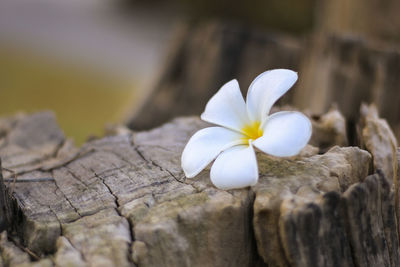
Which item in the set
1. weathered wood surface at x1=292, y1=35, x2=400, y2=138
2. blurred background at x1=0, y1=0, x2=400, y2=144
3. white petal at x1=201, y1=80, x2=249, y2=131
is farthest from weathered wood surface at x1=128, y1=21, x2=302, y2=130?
white petal at x1=201, y1=80, x2=249, y2=131

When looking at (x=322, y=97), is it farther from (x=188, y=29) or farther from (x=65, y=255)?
(x=65, y=255)

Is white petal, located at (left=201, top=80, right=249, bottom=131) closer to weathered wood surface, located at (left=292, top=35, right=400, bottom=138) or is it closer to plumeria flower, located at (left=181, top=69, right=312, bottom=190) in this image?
plumeria flower, located at (left=181, top=69, right=312, bottom=190)

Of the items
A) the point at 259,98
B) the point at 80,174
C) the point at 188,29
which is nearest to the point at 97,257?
the point at 80,174

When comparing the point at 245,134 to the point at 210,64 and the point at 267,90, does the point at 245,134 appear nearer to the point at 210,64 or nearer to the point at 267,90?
the point at 267,90

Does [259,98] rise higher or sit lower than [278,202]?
higher

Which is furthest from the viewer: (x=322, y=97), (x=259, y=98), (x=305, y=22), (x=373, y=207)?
(x=305, y=22)

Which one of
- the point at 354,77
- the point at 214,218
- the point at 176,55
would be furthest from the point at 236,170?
the point at 176,55

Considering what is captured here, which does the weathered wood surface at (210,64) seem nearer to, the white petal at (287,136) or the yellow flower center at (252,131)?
the yellow flower center at (252,131)
